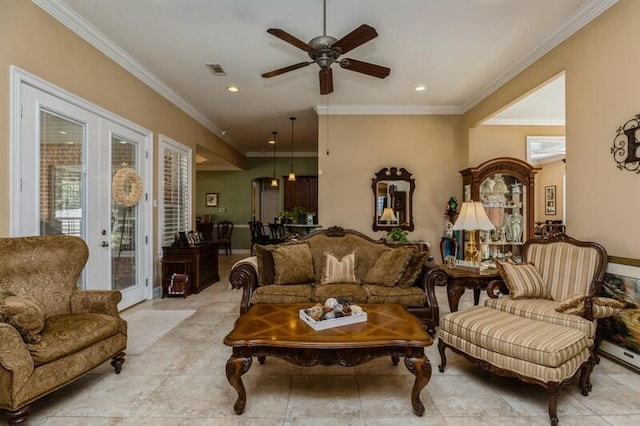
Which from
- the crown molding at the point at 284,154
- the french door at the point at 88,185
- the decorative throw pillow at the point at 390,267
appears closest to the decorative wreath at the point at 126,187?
the french door at the point at 88,185

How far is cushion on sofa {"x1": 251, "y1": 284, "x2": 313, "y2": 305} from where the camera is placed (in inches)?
126

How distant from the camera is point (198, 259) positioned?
5.13m

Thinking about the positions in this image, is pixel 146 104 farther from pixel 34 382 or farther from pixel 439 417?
pixel 439 417

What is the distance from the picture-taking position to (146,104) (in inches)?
177

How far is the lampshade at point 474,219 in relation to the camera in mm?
3436

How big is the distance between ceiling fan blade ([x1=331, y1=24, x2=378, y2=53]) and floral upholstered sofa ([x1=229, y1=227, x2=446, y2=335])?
6.62 ft

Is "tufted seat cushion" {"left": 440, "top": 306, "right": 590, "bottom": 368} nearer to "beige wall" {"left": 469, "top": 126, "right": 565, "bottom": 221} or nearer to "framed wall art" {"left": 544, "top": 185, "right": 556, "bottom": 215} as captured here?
"beige wall" {"left": 469, "top": 126, "right": 565, "bottom": 221}

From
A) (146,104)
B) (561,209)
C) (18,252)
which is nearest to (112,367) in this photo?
(18,252)

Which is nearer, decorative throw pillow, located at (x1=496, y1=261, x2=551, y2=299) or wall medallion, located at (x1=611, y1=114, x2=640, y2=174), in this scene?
wall medallion, located at (x1=611, y1=114, x2=640, y2=174)

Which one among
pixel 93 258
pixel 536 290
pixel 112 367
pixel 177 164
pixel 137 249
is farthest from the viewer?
pixel 177 164

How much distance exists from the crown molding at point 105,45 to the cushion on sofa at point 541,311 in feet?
15.0

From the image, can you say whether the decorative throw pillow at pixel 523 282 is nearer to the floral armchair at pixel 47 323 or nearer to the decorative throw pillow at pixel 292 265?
the decorative throw pillow at pixel 292 265

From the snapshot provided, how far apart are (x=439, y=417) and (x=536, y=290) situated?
4.90 ft

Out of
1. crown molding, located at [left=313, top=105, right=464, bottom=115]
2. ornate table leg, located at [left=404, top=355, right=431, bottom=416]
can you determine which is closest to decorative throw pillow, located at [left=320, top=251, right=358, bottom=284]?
ornate table leg, located at [left=404, top=355, right=431, bottom=416]
